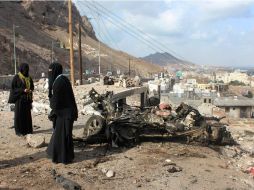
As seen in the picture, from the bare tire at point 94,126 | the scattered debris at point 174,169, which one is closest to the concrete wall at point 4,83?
the bare tire at point 94,126

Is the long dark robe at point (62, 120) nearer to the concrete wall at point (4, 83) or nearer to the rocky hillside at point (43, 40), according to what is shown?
the concrete wall at point (4, 83)

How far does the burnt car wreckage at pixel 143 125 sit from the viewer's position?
343 inches

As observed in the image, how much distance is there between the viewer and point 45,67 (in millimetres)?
59281

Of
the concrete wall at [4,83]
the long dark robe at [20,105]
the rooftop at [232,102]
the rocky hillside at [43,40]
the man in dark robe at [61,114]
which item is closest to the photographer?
the man in dark robe at [61,114]

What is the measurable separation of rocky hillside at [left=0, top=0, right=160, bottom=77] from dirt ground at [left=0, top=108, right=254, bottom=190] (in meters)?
43.1

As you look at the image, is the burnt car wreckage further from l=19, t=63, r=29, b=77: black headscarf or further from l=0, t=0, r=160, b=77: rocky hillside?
l=0, t=0, r=160, b=77: rocky hillside

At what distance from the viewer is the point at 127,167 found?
7.26 meters

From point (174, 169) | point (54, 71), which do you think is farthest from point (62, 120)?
point (174, 169)

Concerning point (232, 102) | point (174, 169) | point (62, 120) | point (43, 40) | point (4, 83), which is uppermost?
point (43, 40)

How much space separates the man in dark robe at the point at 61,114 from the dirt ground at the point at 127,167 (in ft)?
0.64

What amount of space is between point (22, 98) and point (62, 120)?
2382 mm

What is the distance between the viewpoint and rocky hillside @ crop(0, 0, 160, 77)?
190 ft

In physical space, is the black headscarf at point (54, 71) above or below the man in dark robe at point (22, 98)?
above

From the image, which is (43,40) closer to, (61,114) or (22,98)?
(22,98)
